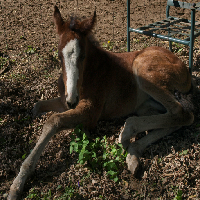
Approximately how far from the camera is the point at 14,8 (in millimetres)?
8641

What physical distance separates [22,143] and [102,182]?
5.01 ft

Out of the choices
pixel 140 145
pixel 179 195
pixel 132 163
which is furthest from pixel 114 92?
pixel 179 195

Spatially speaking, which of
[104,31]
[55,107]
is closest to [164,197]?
[55,107]

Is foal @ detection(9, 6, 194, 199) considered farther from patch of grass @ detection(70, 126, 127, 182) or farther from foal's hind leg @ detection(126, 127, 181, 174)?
patch of grass @ detection(70, 126, 127, 182)

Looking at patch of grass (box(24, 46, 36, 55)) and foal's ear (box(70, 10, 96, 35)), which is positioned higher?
foal's ear (box(70, 10, 96, 35))

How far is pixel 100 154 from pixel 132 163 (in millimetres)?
509

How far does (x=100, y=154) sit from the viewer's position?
3748 mm

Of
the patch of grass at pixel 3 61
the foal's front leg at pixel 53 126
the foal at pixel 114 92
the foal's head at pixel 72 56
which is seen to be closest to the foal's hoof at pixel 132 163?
the foal at pixel 114 92

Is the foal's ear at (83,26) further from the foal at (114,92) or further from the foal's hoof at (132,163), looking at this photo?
the foal's hoof at (132,163)

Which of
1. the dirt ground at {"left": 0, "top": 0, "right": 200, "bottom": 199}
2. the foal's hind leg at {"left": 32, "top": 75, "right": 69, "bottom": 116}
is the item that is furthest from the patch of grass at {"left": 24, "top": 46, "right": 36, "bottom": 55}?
the foal's hind leg at {"left": 32, "top": 75, "right": 69, "bottom": 116}

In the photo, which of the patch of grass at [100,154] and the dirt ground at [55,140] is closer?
the dirt ground at [55,140]

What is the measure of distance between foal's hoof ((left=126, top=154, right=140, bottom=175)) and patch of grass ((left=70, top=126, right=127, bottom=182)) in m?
0.09

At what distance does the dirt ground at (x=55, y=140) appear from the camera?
3240 millimetres

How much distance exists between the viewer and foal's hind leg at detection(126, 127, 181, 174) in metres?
3.47
